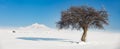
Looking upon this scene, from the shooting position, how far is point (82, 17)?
124ft

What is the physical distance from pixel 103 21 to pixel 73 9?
5.12 metres

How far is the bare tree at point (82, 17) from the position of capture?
3759 centimetres

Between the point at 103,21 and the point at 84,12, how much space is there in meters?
3.60

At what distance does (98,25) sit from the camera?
3944 centimetres

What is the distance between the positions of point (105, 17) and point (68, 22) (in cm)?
574

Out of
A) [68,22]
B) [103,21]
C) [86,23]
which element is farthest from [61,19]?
[103,21]

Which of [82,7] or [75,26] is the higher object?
[82,7]

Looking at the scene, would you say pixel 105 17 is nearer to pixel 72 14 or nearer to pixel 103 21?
pixel 103 21

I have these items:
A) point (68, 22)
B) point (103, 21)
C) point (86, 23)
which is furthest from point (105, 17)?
point (68, 22)

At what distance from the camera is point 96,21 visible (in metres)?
38.9

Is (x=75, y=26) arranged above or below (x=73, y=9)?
below

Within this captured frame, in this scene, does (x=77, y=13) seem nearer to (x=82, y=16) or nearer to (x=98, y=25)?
(x=82, y=16)

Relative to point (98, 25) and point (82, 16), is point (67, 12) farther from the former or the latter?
point (98, 25)

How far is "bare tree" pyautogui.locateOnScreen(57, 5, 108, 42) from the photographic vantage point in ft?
123
